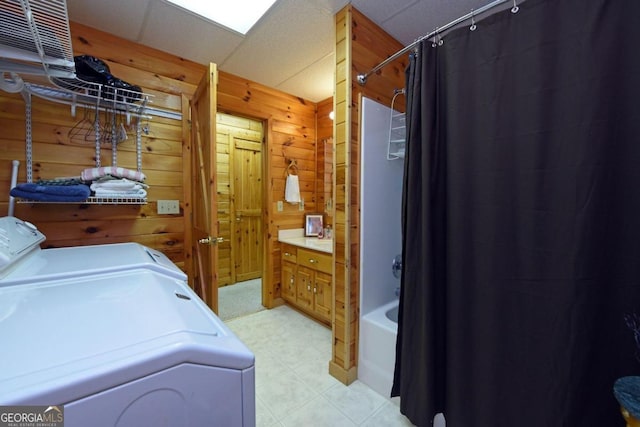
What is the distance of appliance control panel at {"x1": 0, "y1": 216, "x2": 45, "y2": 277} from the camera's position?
1.00 m

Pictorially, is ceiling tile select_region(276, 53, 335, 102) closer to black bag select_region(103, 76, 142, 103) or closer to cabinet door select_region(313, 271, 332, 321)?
black bag select_region(103, 76, 142, 103)

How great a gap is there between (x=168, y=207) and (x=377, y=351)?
193 cm

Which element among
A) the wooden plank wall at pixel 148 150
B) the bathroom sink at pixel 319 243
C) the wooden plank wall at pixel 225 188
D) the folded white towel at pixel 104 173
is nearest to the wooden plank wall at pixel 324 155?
the bathroom sink at pixel 319 243

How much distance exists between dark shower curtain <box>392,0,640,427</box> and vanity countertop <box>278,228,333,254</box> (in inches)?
50.9

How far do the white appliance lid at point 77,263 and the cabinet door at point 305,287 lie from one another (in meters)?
1.49

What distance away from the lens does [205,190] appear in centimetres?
196

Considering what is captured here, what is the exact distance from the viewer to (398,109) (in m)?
2.07

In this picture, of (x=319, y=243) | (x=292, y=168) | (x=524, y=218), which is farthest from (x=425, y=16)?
(x=319, y=243)

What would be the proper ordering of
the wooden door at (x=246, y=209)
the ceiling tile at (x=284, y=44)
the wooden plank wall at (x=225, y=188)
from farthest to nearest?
the wooden door at (x=246, y=209) < the wooden plank wall at (x=225, y=188) < the ceiling tile at (x=284, y=44)

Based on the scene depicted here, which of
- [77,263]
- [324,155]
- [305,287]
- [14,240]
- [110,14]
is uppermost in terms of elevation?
[110,14]

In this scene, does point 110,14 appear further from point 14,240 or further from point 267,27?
point 14,240

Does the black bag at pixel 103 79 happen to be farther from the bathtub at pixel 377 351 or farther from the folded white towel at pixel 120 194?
the bathtub at pixel 377 351

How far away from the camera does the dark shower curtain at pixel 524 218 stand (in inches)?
35.4

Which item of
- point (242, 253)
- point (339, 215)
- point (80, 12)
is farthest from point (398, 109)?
point (242, 253)
